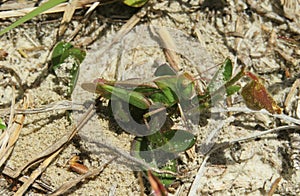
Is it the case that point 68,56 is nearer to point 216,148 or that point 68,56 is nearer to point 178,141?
point 178,141

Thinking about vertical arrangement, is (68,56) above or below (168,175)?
above

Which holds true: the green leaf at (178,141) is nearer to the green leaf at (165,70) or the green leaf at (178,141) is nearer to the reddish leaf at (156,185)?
the green leaf at (165,70)

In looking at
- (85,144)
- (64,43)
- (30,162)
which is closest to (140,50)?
(64,43)

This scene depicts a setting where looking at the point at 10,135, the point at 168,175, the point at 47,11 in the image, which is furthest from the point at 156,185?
the point at 47,11

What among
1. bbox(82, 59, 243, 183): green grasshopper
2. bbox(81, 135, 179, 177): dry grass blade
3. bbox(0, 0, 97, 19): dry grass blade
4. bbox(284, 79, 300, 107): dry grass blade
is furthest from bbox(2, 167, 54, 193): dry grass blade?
bbox(284, 79, 300, 107): dry grass blade

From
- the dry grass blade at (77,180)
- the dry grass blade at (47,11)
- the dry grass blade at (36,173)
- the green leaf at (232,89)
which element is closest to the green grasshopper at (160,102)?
the green leaf at (232,89)

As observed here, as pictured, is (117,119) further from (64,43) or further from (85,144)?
(64,43)
